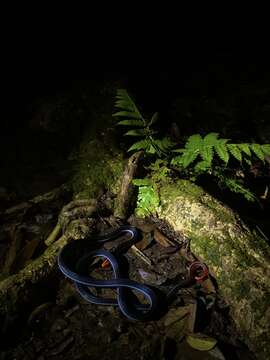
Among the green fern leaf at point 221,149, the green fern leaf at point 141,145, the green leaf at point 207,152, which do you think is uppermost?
the green fern leaf at point 221,149

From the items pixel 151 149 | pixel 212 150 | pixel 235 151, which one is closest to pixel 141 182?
pixel 151 149

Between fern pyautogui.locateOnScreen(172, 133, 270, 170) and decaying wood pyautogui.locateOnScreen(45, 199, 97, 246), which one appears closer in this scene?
fern pyautogui.locateOnScreen(172, 133, 270, 170)

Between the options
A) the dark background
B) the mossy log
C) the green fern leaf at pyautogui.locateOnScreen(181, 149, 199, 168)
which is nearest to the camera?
the mossy log

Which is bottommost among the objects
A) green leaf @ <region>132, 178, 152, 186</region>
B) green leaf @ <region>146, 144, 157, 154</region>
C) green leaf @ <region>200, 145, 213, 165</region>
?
green leaf @ <region>132, 178, 152, 186</region>

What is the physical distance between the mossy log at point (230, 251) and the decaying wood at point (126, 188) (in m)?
0.41

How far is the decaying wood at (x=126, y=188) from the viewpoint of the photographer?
4457 mm

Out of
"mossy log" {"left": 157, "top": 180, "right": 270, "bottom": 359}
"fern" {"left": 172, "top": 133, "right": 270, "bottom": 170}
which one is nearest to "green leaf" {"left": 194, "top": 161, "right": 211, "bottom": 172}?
"fern" {"left": 172, "top": 133, "right": 270, "bottom": 170}

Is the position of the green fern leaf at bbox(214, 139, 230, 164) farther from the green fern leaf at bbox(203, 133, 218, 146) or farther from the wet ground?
the wet ground

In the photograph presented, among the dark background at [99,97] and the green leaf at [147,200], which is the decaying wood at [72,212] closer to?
the green leaf at [147,200]

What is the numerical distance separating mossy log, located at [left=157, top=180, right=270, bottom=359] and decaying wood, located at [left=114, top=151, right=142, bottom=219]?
41cm

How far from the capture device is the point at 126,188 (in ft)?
14.6

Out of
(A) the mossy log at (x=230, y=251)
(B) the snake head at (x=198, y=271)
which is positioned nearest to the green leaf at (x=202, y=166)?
(A) the mossy log at (x=230, y=251)

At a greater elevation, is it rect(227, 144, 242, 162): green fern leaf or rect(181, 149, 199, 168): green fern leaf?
rect(227, 144, 242, 162): green fern leaf

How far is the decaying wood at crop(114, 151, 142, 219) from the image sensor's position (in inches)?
175
